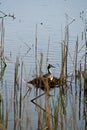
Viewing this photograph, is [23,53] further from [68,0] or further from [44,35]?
[68,0]

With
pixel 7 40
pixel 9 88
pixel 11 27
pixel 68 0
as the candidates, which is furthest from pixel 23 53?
pixel 68 0

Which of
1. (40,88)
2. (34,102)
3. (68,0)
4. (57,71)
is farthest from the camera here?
(68,0)

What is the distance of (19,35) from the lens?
1705cm

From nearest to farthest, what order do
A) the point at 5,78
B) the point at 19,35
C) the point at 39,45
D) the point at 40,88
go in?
the point at 40,88 → the point at 5,78 → the point at 39,45 → the point at 19,35

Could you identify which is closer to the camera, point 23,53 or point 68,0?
point 23,53

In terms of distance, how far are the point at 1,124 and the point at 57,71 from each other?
5947mm

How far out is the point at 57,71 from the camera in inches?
423

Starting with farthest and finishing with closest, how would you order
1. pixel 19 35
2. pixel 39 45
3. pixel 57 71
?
1. pixel 19 35
2. pixel 39 45
3. pixel 57 71

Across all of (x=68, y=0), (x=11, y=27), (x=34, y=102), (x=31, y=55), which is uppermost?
(x=68, y=0)

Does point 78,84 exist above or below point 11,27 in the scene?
below

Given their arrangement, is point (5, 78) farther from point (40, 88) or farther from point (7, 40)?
point (7, 40)

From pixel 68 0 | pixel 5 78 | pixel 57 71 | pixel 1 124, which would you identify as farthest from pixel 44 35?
pixel 68 0

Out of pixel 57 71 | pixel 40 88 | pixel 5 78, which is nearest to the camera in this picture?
pixel 40 88

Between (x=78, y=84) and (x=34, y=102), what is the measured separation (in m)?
1.58
